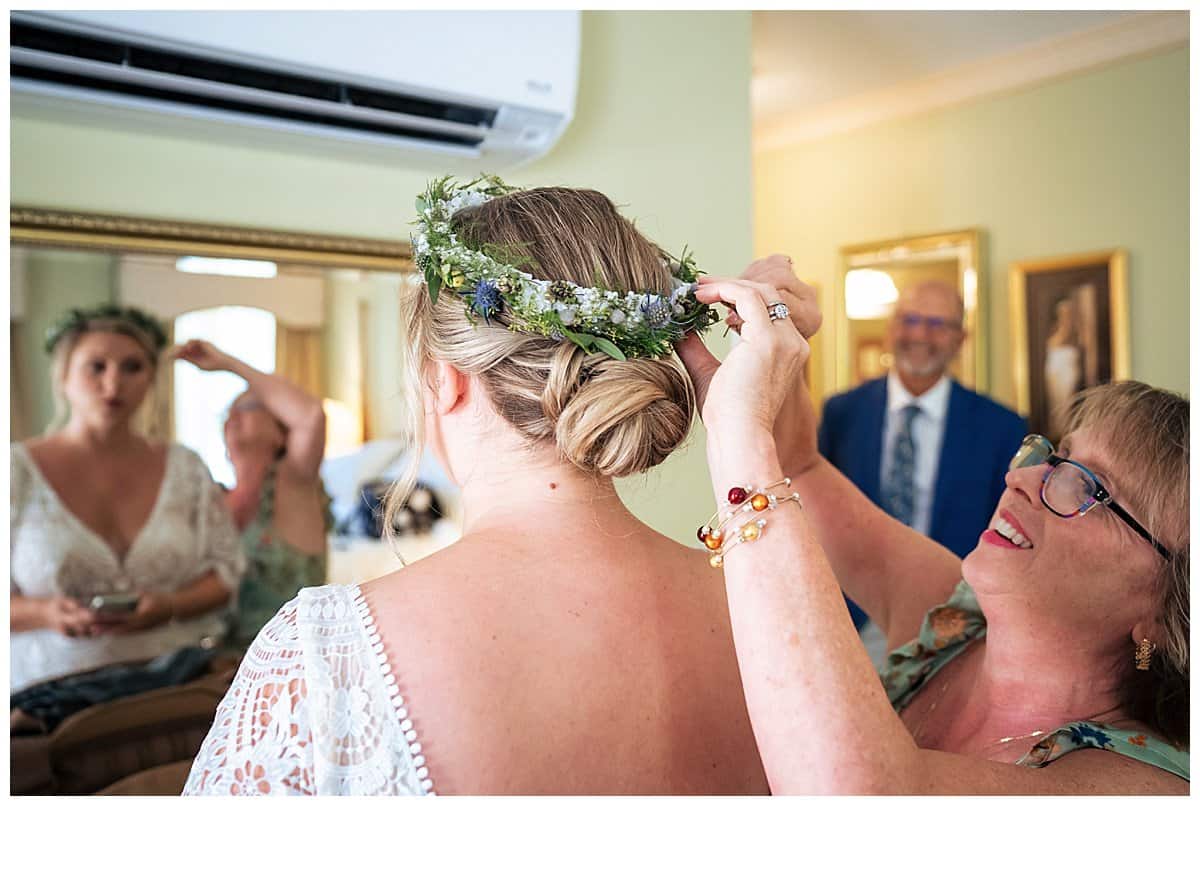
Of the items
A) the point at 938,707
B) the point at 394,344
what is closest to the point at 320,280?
the point at 394,344

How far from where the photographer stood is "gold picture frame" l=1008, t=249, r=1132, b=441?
2.97 meters

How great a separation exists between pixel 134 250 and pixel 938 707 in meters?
1.45

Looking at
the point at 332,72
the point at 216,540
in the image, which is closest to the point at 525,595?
the point at 332,72

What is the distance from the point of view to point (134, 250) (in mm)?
1567

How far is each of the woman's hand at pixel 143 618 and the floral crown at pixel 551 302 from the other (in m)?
1.19

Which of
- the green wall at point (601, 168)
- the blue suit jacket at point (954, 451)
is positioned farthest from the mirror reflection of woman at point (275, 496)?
the blue suit jacket at point (954, 451)

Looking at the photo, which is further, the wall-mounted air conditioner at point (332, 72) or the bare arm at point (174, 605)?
the bare arm at point (174, 605)

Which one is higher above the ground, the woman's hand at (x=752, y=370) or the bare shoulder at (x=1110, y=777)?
the woman's hand at (x=752, y=370)

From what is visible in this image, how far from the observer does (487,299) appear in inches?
31.8

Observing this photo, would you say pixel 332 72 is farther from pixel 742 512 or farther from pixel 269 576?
pixel 742 512

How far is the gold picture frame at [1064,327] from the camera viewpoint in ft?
9.75

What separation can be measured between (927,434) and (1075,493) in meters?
1.73

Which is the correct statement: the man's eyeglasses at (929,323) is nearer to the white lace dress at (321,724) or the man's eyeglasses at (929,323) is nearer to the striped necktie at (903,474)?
the striped necktie at (903,474)
